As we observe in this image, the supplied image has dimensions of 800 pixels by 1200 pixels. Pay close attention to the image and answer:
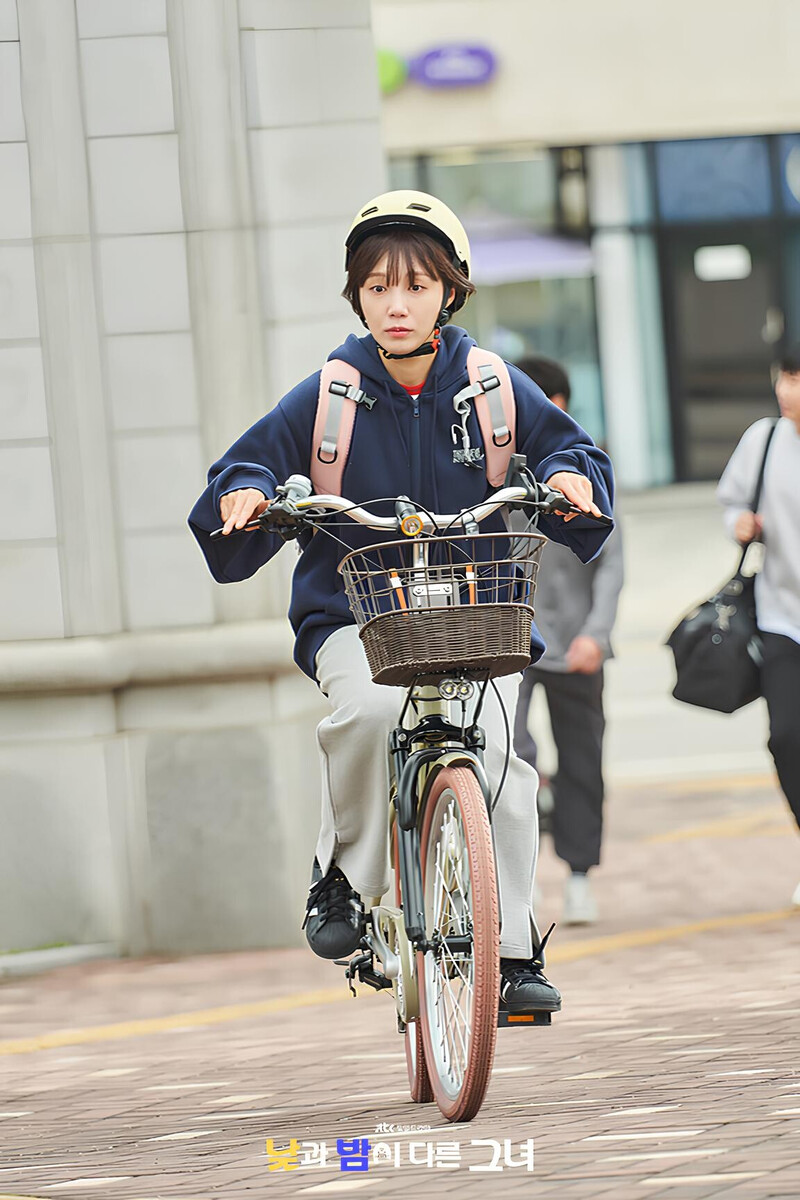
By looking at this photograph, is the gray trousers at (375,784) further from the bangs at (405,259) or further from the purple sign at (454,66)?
the purple sign at (454,66)

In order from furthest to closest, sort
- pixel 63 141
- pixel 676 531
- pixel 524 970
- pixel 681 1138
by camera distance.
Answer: pixel 676 531 → pixel 63 141 → pixel 524 970 → pixel 681 1138

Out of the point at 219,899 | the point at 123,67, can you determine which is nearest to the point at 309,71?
the point at 123,67

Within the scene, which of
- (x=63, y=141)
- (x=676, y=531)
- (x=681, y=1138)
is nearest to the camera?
(x=681, y=1138)

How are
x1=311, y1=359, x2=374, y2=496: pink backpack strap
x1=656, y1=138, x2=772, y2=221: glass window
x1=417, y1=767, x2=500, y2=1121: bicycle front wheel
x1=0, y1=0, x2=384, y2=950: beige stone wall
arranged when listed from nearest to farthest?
x1=417, y1=767, x2=500, y2=1121: bicycle front wheel
x1=311, y1=359, x2=374, y2=496: pink backpack strap
x1=0, y1=0, x2=384, y2=950: beige stone wall
x1=656, y1=138, x2=772, y2=221: glass window

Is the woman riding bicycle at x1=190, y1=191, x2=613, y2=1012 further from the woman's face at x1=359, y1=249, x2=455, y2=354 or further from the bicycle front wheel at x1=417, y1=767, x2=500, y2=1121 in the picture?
the bicycle front wheel at x1=417, y1=767, x2=500, y2=1121

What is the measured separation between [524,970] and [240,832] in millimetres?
3109

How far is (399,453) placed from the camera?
185 inches

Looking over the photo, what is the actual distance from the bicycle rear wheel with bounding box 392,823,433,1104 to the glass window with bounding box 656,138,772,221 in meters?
19.7

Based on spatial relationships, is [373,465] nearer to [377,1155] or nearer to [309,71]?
[377,1155]

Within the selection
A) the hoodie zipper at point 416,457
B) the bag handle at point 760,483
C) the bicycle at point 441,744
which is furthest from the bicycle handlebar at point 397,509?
the bag handle at point 760,483

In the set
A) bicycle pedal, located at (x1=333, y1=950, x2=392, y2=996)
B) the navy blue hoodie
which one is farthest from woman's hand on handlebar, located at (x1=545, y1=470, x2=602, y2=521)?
bicycle pedal, located at (x1=333, y1=950, x2=392, y2=996)

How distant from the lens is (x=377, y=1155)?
418cm

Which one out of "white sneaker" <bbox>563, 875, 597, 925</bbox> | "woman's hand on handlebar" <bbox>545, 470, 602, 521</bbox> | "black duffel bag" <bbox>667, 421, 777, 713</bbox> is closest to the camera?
"woman's hand on handlebar" <bbox>545, 470, 602, 521</bbox>

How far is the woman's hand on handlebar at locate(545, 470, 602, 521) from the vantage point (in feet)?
14.6
